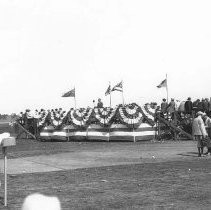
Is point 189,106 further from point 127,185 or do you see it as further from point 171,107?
point 127,185

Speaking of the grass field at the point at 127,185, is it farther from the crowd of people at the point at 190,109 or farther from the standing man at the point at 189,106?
the standing man at the point at 189,106

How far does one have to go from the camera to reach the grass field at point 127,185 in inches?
393

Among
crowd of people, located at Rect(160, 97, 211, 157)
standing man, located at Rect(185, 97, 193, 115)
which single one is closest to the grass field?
crowd of people, located at Rect(160, 97, 211, 157)

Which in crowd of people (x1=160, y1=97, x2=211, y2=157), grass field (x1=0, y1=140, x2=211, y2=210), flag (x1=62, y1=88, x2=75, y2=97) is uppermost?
flag (x1=62, y1=88, x2=75, y2=97)

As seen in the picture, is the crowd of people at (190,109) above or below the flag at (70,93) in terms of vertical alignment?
below

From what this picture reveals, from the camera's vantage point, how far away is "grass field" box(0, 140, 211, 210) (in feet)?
32.7

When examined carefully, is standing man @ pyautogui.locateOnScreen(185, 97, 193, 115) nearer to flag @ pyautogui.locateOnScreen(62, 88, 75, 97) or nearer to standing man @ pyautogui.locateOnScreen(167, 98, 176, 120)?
standing man @ pyautogui.locateOnScreen(167, 98, 176, 120)

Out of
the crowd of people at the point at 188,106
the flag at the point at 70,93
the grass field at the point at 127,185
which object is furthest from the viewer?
the flag at the point at 70,93

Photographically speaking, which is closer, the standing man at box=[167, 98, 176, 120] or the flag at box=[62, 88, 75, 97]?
the standing man at box=[167, 98, 176, 120]

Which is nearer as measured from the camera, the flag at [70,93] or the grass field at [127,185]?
the grass field at [127,185]

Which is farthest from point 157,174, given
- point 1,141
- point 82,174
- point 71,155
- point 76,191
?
point 71,155

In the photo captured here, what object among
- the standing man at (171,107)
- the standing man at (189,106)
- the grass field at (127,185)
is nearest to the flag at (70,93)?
the standing man at (171,107)

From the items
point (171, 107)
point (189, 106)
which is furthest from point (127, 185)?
point (171, 107)

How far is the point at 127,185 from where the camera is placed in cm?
1234
